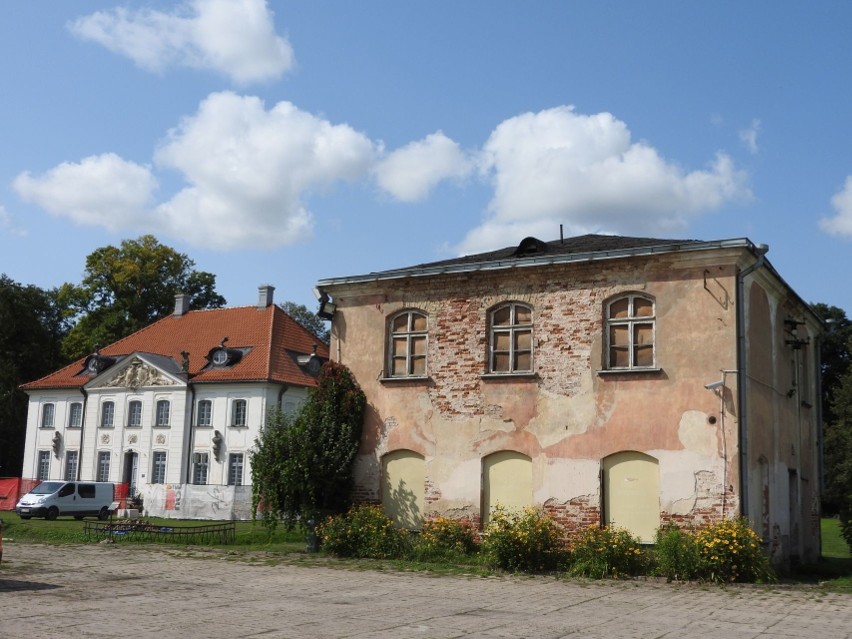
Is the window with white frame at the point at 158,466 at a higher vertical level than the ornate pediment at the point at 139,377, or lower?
lower

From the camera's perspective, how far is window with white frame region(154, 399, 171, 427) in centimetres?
4362

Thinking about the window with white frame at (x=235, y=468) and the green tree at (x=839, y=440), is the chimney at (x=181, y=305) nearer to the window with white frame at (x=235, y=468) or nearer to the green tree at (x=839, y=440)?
the window with white frame at (x=235, y=468)

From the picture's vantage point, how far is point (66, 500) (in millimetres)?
36375

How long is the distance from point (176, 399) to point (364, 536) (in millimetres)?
26275

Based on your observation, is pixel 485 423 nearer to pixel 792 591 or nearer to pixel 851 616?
pixel 792 591

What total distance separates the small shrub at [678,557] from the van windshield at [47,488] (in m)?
27.3

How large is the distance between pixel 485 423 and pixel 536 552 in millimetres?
3215

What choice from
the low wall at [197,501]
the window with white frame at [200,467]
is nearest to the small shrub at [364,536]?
the low wall at [197,501]

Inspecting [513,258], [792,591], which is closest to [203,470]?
[513,258]

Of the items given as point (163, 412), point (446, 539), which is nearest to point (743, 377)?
point (446, 539)

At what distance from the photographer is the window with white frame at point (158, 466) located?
1700 inches

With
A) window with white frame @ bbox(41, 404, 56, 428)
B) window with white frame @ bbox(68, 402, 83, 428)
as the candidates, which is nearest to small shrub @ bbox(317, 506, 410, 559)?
window with white frame @ bbox(68, 402, 83, 428)

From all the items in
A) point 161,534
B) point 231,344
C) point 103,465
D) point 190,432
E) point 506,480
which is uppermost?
point 231,344

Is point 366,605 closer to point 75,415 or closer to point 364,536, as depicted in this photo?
point 364,536
